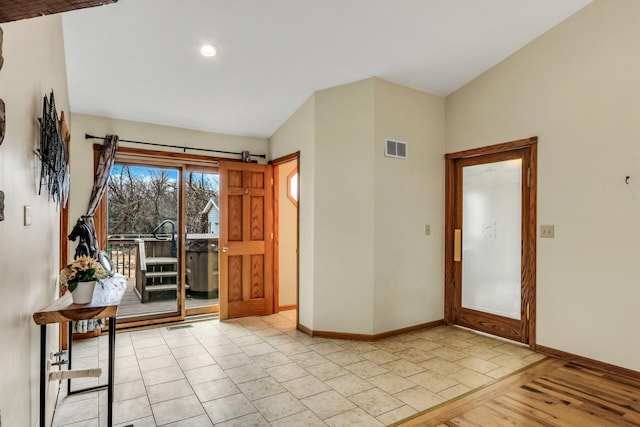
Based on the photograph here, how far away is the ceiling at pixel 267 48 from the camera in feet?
9.53

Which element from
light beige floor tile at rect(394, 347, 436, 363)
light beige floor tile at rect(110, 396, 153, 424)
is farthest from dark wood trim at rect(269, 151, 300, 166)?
light beige floor tile at rect(110, 396, 153, 424)

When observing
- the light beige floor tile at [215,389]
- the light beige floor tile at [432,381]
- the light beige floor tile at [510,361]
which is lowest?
the light beige floor tile at [215,389]

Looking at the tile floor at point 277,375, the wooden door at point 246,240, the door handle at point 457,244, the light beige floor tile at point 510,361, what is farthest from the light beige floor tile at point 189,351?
the door handle at point 457,244

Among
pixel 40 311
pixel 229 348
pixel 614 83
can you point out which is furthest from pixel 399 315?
pixel 40 311

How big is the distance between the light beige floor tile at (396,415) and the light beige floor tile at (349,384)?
0.36 meters

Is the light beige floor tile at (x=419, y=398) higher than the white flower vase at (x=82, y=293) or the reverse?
the reverse

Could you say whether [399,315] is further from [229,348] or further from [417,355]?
[229,348]

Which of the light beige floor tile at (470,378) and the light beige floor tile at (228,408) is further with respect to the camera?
→ the light beige floor tile at (470,378)

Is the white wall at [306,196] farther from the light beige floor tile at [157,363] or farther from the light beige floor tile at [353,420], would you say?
the light beige floor tile at [353,420]

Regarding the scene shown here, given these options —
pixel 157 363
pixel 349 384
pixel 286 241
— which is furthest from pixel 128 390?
pixel 286 241

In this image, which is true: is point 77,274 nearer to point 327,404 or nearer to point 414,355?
point 327,404

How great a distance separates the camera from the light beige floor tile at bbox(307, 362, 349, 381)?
10.1ft

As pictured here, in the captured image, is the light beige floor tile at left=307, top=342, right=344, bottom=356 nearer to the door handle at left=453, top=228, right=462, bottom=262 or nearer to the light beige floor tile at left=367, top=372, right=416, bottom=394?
the light beige floor tile at left=367, top=372, right=416, bottom=394

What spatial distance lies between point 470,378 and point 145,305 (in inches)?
169
